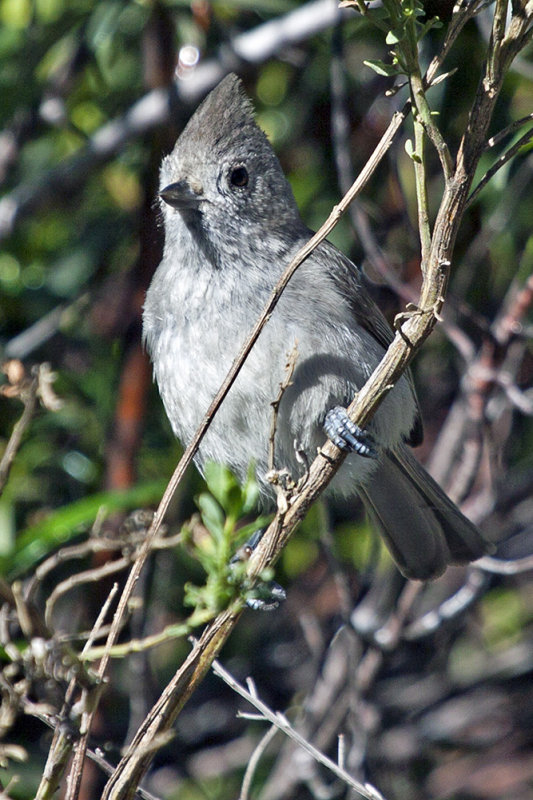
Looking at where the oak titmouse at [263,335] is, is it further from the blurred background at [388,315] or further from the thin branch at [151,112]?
the thin branch at [151,112]

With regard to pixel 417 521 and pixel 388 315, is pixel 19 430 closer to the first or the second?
pixel 417 521

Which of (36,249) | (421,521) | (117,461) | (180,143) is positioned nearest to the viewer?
(180,143)

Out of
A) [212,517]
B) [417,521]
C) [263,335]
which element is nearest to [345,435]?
[263,335]

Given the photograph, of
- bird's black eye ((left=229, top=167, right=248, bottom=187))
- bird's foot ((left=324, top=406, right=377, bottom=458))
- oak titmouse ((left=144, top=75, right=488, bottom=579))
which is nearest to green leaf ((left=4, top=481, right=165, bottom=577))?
oak titmouse ((left=144, top=75, right=488, bottom=579))

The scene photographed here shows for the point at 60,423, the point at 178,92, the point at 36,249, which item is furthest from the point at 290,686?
the point at 178,92

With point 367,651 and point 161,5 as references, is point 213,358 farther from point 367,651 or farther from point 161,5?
point 161,5

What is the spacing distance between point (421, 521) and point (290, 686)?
1057 mm

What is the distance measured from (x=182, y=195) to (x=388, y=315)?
1215mm

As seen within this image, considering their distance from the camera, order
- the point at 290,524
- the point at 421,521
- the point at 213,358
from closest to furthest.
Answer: the point at 290,524
the point at 213,358
the point at 421,521

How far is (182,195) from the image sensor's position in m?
2.79

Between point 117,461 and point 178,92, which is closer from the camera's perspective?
point 117,461

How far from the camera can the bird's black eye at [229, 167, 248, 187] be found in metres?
2.98

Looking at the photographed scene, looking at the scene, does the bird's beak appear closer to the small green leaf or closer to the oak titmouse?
the oak titmouse

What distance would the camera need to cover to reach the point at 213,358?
9.08ft
